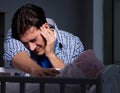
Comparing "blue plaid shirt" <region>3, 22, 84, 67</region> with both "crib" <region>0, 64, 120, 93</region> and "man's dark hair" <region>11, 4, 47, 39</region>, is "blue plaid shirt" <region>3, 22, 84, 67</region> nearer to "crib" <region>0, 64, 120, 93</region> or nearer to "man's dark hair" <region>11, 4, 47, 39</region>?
"man's dark hair" <region>11, 4, 47, 39</region>

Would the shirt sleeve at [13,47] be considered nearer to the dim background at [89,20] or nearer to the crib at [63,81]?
the crib at [63,81]

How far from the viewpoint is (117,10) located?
19.9ft

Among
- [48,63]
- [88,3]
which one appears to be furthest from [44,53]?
[88,3]

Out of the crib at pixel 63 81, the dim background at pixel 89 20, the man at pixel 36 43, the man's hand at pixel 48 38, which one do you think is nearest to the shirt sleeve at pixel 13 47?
the man at pixel 36 43

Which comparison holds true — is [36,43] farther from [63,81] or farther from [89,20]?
[89,20]

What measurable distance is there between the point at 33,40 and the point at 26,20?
0.15 meters

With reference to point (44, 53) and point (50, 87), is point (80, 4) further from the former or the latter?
point (50, 87)

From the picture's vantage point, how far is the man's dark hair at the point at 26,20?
2824 millimetres

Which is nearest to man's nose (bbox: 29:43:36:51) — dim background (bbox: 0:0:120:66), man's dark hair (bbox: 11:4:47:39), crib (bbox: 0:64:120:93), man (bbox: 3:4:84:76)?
man (bbox: 3:4:84:76)

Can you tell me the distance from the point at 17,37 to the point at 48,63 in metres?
0.31

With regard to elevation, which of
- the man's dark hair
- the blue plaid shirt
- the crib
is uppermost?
the man's dark hair

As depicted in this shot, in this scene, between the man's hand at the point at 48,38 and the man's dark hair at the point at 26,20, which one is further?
the man's hand at the point at 48,38

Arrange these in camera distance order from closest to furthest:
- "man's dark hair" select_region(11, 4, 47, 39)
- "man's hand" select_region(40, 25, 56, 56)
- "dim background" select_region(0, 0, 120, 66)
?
"man's dark hair" select_region(11, 4, 47, 39) < "man's hand" select_region(40, 25, 56, 56) < "dim background" select_region(0, 0, 120, 66)

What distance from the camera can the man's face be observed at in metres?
2.84
